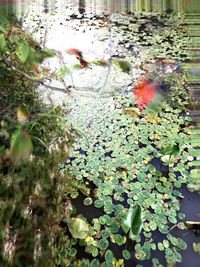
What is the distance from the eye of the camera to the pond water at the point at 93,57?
1961 millimetres

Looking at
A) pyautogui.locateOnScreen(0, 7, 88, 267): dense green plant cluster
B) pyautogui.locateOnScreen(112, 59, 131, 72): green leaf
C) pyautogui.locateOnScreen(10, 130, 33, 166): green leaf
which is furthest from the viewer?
Answer: pyautogui.locateOnScreen(112, 59, 131, 72): green leaf

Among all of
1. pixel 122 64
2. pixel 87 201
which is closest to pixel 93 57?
pixel 87 201

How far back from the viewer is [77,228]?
167 cm

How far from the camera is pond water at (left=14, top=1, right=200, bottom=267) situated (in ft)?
6.43

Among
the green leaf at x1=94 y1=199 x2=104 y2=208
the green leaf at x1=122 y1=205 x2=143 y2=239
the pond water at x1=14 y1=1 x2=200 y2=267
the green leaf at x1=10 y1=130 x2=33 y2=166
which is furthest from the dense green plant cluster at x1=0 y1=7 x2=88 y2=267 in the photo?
the green leaf at x1=122 y1=205 x2=143 y2=239

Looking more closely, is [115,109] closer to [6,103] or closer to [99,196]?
[99,196]

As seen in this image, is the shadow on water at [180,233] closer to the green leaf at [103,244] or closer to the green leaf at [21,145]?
the green leaf at [103,244]

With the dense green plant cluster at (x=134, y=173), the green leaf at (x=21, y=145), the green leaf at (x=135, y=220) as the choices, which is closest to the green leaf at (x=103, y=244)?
the dense green plant cluster at (x=134, y=173)

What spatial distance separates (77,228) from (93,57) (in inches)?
83.1

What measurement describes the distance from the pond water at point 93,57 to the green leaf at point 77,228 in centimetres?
11

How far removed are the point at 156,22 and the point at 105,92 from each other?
6.26ft

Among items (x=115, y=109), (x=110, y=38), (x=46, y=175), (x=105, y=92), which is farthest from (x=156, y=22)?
(x=46, y=175)

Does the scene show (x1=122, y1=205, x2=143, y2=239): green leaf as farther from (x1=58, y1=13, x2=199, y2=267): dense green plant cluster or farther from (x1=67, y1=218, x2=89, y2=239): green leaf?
(x1=67, y1=218, x2=89, y2=239): green leaf

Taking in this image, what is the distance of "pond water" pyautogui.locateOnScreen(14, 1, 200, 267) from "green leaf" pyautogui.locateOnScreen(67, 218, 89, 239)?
0.11 m
